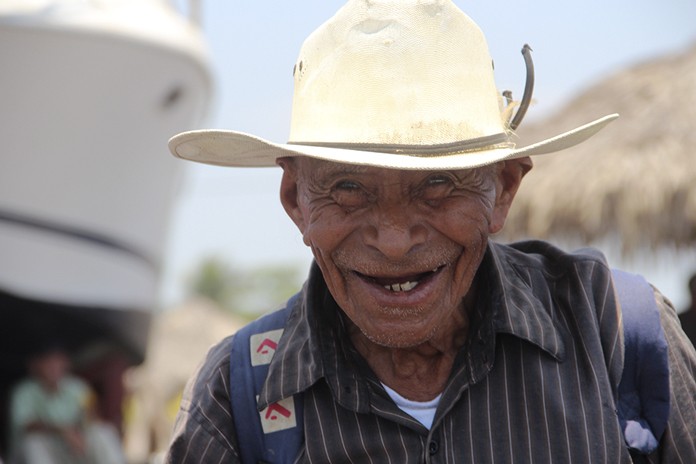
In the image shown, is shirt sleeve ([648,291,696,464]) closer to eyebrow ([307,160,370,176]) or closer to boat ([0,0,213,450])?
eyebrow ([307,160,370,176])

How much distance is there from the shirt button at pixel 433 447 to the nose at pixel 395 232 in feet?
1.20

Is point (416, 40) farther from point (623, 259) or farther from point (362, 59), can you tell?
point (623, 259)

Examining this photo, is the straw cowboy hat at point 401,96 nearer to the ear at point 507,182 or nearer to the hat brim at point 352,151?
the hat brim at point 352,151

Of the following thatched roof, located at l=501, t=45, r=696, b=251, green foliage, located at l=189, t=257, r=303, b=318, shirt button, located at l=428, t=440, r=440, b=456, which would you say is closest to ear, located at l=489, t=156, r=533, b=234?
shirt button, located at l=428, t=440, r=440, b=456

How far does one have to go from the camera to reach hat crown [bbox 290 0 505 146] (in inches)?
77.2

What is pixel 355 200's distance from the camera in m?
2.03

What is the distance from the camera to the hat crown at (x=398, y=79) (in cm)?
196

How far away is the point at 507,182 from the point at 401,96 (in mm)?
350

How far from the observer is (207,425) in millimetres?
2121

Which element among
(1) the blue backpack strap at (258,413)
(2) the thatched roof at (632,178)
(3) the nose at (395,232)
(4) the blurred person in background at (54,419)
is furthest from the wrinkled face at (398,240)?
(4) the blurred person in background at (54,419)

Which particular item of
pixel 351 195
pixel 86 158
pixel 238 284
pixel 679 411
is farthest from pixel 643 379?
pixel 238 284

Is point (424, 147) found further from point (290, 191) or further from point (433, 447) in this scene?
point (433, 447)

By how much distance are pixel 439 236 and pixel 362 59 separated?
14.3 inches

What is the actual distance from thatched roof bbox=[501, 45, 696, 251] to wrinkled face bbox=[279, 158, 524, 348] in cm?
514
